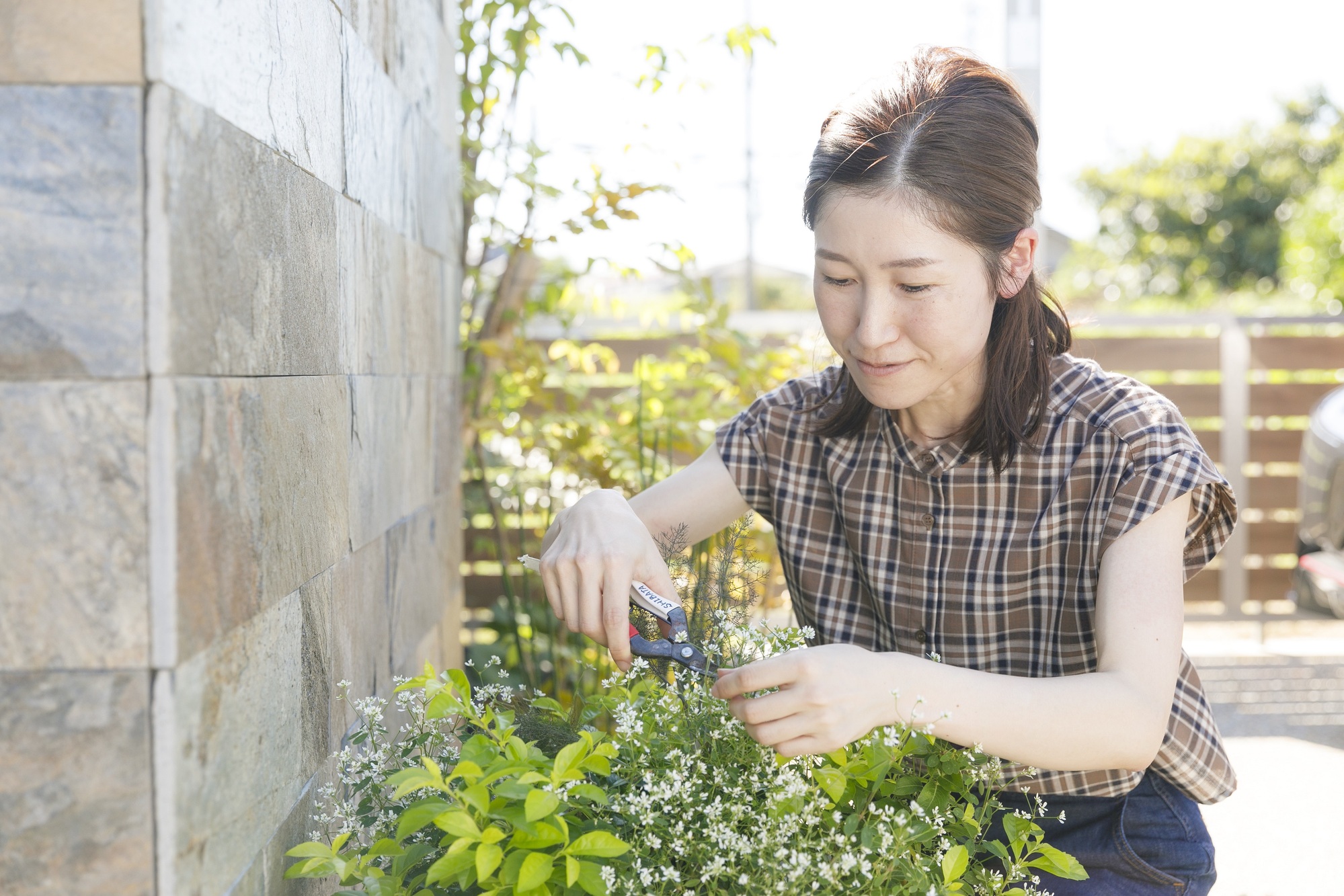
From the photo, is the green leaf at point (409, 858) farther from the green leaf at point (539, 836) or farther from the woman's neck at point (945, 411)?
the woman's neck at point (945, 411)

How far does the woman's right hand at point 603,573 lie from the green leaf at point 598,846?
1.04 ft

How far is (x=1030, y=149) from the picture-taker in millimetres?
1490

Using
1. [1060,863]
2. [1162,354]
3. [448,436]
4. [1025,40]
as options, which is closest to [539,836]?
[1060,863]

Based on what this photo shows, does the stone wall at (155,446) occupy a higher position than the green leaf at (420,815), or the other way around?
the stone wall at (155,446)

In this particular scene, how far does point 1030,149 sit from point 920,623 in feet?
Answer: 2.34

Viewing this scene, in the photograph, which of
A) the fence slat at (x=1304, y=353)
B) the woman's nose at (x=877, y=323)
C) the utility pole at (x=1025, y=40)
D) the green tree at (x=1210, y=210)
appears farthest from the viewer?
the green tree at (x=1210, y=210)

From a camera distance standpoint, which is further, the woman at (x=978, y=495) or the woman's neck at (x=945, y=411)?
the woman's neck at (x=945, y=411)

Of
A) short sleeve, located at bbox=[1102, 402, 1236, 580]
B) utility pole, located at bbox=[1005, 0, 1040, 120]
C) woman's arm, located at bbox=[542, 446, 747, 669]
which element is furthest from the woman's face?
utility pole, located at bbox=[1005, 0, 1040, 120]

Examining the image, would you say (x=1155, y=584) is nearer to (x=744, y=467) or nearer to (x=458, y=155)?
(x=744, y=467)

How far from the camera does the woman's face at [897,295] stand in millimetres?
1346

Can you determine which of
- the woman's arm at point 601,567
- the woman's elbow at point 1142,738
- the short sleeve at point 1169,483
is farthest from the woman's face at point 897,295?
the woman's elbow at point 1142,738

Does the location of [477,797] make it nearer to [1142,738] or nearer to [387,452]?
[1142,738]

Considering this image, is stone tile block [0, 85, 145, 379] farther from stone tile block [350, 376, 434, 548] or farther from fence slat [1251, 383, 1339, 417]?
fence slat [1251, 383, 1339, 417]

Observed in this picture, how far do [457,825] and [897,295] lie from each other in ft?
2.82
